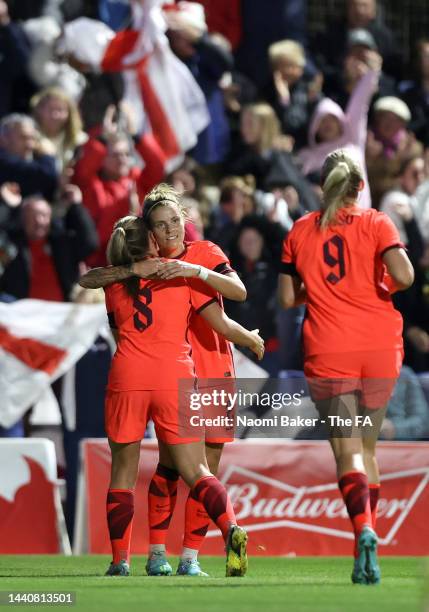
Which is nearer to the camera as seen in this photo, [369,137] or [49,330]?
[49,330]

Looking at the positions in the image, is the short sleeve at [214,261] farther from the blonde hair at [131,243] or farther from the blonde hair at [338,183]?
the blonde hair at [338,183]

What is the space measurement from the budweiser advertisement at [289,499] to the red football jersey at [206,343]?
3.09 meters

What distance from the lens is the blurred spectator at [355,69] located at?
671 inches

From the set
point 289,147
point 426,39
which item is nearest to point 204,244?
point 289,147

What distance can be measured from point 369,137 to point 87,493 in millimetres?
6054

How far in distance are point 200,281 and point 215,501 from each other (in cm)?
120

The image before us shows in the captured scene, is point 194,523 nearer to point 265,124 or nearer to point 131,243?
point 131,243

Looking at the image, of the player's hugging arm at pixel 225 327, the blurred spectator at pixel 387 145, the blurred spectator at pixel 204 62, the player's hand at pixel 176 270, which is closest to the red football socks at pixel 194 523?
→ the player's hugging arm at pixel 225 327

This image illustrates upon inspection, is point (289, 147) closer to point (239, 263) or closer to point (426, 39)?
point (239, 263)

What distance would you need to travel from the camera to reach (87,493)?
40.0 ft

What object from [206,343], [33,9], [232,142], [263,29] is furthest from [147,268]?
Answer: [263,29]

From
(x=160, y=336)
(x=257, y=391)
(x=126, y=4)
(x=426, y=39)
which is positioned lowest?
(x=426, y=39)

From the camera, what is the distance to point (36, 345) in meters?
13.1

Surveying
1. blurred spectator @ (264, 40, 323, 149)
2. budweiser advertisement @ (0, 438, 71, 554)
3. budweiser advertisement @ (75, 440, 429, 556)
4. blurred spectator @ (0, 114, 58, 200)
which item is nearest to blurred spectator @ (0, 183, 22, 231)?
blurred spectator @ (0, 114, 58, 200)
